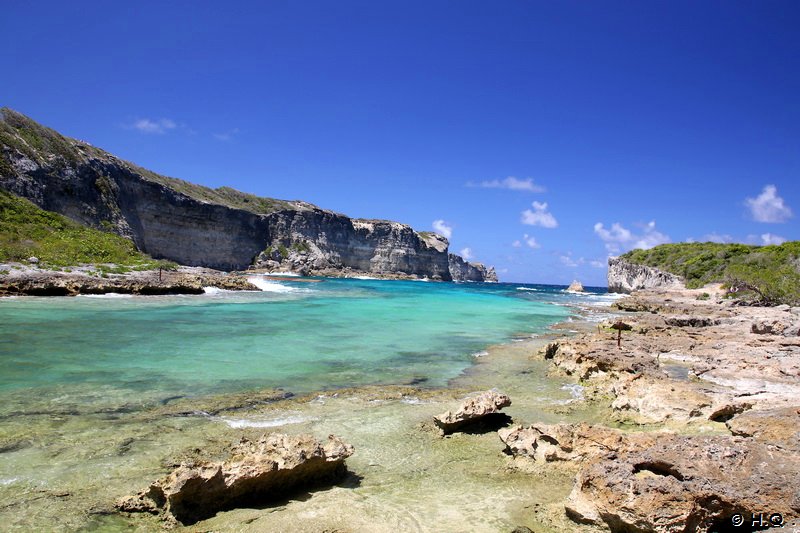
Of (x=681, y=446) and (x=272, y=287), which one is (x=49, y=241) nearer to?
(x=272, y=287)

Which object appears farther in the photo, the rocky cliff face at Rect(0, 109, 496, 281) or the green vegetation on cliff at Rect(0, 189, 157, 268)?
the rocky cliff face at Rect(0, 109, 496, 281)

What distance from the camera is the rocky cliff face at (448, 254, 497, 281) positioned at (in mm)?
175125

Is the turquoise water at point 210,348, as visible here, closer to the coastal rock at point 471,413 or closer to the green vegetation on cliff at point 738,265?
the coastal rock at point 471,413

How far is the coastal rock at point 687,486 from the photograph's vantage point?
4.22 metres

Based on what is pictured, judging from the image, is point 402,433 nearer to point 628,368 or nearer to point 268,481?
point 268,481

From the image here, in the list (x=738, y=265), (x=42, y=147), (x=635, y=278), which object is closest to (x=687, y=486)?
(x=738, y=265)

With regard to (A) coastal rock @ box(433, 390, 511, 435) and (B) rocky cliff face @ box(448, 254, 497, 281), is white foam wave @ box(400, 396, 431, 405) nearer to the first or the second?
(A) coastal rock @ box(433, 390, 511, 435)

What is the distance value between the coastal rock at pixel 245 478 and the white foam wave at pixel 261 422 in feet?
6.74

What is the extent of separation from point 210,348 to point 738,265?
59.8m

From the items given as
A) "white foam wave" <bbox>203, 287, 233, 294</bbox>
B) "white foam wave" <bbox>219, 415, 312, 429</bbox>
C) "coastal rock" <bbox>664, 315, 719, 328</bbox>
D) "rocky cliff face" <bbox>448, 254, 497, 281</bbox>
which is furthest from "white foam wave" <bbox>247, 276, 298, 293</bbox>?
"rocky cliff face" <bbox>448, 254, 497, 281</bbox>

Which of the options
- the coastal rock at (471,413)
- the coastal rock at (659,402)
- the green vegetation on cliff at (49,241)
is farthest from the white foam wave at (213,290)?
the coastal rock at (659,402)

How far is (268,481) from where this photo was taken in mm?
5375

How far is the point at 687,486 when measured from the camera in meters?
4.41

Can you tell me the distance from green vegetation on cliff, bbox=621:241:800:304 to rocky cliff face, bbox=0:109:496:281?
59.2 meters
